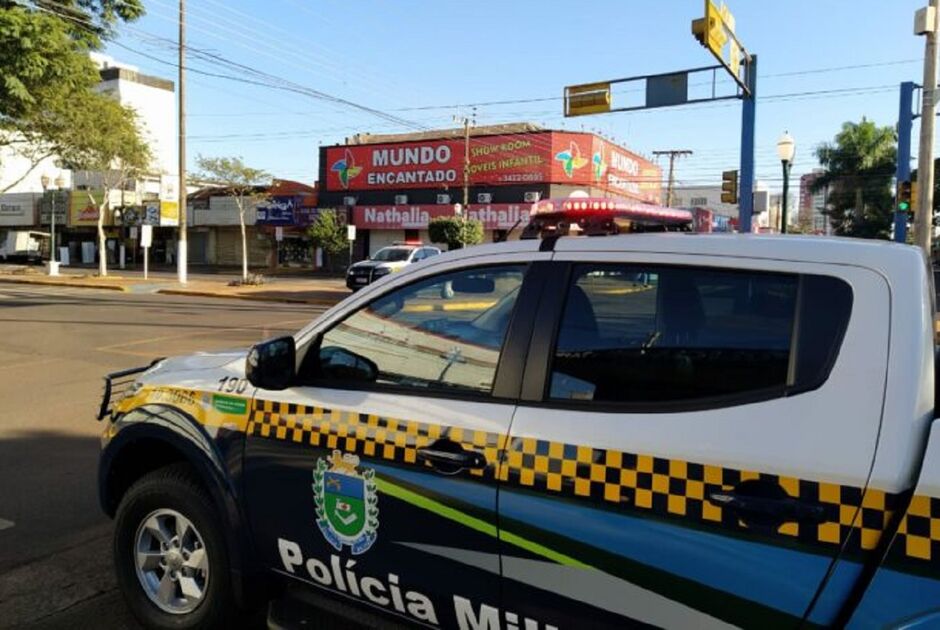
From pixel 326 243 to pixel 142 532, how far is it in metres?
39.5

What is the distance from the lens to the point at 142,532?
129 inches

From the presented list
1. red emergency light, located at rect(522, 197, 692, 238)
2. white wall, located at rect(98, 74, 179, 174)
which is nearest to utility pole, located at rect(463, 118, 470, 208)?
red emergency light, located at rect(522, 197, 692, 238)

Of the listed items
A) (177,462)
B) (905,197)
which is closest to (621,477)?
(177,462)

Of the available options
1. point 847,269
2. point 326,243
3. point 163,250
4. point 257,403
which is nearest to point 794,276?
point 847,269

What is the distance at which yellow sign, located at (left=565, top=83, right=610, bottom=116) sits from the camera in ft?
58.5

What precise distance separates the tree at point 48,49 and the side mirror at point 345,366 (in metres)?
15.9

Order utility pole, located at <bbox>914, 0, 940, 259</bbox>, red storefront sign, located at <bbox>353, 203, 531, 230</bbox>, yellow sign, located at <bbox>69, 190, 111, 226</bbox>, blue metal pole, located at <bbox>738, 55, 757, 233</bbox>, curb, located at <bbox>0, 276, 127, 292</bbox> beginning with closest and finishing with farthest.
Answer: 1. utility pole, located at <bbox>914, 0, 940, 259</bbox>
2. blue metal pole, located at <bbox>738, 55, 757, 233</bbox>
3. curb, located at <bbox>0, 276, 127, 292</bbox>
4. red storefront sign, located at <bbox>353, 203, 531, 230</bbox>
5. yellow sign, located at <bbox>69, 190, 111, 226</bbox>

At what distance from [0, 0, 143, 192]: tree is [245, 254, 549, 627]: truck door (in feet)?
52.4

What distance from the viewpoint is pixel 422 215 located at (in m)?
44.0

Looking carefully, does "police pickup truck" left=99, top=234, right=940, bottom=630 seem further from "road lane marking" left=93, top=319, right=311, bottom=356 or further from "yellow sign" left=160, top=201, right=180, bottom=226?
"yellow sign" left=160, top=201, right=180, bottom=226

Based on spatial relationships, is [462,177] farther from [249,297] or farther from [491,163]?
[249,297]

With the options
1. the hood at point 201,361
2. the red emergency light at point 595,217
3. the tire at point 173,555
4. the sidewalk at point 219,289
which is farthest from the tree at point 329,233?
the tire at point 173,555

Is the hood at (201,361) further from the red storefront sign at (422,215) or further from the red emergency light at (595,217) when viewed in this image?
the red storefront sign at (422,215)

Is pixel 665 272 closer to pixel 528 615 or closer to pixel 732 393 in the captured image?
pixel 732 393
